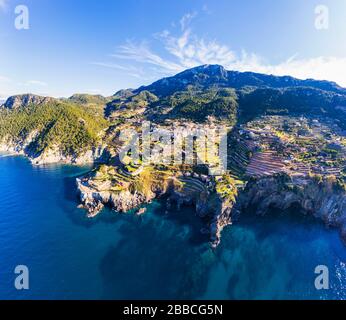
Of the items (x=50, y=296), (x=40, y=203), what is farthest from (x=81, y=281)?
(x=40, y=203)

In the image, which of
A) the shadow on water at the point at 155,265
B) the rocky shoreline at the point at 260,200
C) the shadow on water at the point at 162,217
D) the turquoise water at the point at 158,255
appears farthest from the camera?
the rocky shoreline at the point at 260,200

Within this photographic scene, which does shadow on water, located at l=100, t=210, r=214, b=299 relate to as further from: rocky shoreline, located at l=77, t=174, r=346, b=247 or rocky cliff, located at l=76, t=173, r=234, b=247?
rocky shoreline, located at l=77, t=174, r=346, b=247

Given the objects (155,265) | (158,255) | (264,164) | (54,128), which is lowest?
(155,265)

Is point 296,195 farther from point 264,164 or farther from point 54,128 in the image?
point 54,128

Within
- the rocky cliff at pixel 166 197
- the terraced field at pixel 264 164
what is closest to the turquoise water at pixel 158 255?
the rocky cliff at pixel 166 197

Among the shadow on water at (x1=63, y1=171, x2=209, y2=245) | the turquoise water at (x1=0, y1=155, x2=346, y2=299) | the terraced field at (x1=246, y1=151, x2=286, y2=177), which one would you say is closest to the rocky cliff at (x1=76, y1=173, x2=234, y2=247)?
the shadow on water at (x1=63, y1=171, x2=209, y2=245)

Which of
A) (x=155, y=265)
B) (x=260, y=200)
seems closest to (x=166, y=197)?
(x=260, y=200)

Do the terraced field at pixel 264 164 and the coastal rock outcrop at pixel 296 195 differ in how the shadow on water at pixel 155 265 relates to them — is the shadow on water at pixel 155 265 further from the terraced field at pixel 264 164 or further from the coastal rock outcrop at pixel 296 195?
the terraced field at pixel 264 164

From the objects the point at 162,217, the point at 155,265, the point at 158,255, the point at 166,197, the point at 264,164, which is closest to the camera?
the point at 155,265
